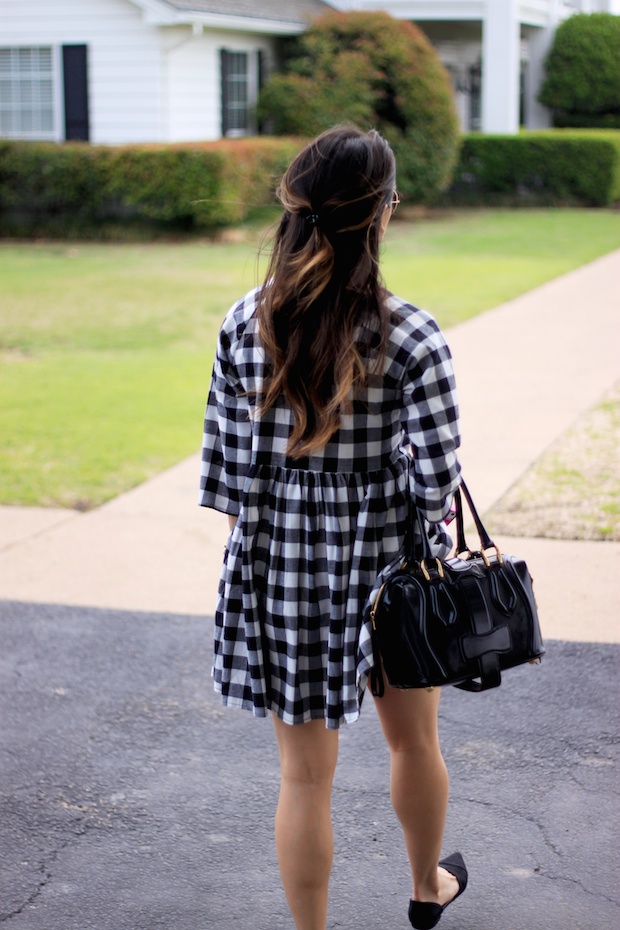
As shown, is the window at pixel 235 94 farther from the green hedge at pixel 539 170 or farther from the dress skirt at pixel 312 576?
the dress skirt at pixel 312 576

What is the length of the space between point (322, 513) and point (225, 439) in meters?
0.30

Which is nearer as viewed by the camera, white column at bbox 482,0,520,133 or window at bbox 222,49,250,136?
window at bbox 222,49,250,136

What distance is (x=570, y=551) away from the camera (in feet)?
18.0

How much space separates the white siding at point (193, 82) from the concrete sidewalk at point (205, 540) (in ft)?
39.0

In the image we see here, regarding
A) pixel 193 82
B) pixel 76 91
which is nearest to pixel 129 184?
pixel 76 91

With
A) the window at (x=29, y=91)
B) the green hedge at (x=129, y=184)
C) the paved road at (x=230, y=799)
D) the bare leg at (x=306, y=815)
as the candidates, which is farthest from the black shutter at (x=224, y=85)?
the bare leg at (x=306, y=815)

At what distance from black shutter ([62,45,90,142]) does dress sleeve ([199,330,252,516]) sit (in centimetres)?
1872

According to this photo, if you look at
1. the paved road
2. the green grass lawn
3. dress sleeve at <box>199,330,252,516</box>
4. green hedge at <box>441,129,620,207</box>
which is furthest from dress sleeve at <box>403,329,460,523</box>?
green hedge at <box>441,129,620,207</box>

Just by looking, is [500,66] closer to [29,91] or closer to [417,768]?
[29,91]

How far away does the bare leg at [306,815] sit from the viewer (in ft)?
7.96

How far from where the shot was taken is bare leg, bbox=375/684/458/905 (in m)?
2.51

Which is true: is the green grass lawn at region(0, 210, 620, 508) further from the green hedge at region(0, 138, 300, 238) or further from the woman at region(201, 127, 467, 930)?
the woman at region(201, 127, 467, 930)

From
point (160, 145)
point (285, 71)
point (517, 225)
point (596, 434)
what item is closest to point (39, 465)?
point (596, 434)

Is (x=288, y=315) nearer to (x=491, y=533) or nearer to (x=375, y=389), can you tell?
(x=375, y=389)
